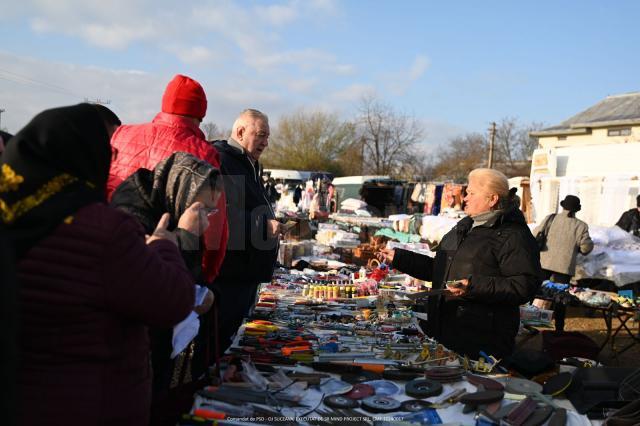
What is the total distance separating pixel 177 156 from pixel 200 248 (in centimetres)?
38

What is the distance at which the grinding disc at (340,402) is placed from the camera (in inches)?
74.4

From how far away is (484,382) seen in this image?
2150 mm

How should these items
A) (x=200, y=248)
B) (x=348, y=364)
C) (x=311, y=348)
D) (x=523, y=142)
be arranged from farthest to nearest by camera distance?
(x=523, y=142) < (x=311, y=348) < (x=348, y=364) < (x=200, y=248)

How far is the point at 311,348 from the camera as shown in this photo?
2604mm

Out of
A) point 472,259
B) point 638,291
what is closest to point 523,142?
point 638,291

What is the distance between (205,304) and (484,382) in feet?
3.71

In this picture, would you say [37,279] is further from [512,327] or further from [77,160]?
[512,327]

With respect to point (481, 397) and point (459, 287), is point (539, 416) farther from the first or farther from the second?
point (459, 287)

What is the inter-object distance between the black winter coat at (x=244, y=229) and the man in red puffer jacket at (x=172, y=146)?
1.64 ft

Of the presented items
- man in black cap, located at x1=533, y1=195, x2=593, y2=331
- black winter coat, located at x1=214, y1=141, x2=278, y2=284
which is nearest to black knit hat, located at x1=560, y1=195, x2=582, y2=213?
man in black cap, located at x1=533, y1=195, x2=593, y2=331

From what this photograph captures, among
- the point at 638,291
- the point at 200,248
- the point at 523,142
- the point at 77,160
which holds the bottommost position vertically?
the point at 638,291

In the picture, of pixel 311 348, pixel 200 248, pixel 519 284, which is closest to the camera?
pixel 200 248

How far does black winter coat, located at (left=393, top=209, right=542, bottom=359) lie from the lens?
2.87 m

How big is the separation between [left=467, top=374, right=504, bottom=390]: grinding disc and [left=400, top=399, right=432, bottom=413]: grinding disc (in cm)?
28
